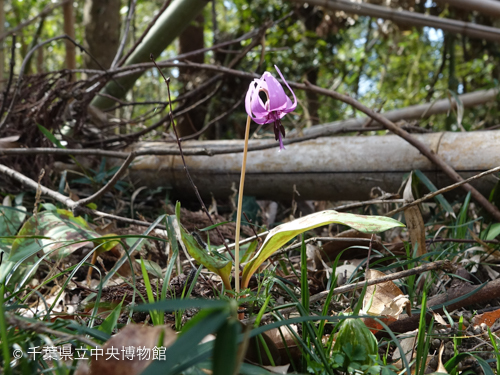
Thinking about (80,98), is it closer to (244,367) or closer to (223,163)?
(223,163)

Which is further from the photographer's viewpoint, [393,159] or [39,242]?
[393,159]

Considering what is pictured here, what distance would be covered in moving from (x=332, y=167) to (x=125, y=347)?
172 cm

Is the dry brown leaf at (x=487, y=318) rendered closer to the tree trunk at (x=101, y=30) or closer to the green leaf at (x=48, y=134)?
the green leaf at (x=48, y=134)

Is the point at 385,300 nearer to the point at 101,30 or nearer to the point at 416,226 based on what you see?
the point at 416,226

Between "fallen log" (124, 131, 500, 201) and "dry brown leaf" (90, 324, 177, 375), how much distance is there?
140 centimetres

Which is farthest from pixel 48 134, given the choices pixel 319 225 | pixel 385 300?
pixel 385 300

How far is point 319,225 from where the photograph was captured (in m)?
0.91

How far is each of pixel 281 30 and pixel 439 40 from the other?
3719 mm

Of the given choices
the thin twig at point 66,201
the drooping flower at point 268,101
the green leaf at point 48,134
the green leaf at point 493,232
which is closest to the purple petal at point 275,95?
the drooping flower at point 268,101

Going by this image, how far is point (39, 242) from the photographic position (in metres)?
1.32

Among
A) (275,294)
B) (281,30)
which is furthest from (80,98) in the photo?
(281,30)

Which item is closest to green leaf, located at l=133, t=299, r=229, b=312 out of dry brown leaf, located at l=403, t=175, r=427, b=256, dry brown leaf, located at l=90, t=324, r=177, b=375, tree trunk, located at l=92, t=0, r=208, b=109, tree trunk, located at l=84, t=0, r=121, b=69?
dry brown leaf, located at l=90, t=324, r=177, b=375

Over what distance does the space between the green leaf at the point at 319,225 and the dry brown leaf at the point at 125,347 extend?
1.35ft

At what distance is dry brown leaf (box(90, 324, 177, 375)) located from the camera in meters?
0.61
